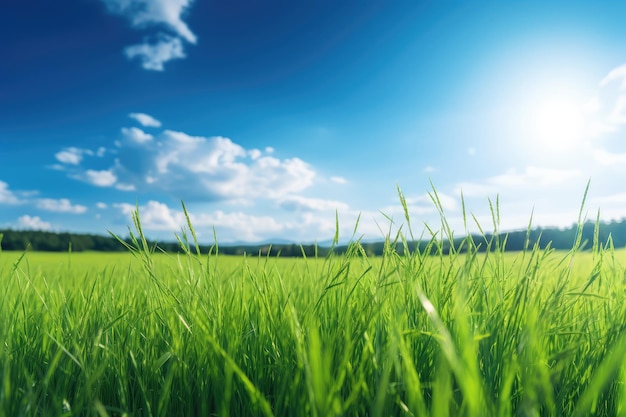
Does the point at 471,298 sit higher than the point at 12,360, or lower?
higher

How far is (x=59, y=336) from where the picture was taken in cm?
134

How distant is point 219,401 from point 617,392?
93cm

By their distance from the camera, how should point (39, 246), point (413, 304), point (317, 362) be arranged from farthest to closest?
point (39, 246)
point (413, 304)
point (317, 362)

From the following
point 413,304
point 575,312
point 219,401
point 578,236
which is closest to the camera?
point 219,401

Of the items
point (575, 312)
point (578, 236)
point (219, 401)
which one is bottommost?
point (219, 401)

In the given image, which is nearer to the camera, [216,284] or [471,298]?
[471,298]

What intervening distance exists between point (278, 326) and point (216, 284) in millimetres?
236

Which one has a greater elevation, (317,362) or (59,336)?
(317,362)

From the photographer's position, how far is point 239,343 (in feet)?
3.84

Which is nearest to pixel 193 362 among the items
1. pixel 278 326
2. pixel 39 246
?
pixel 278 326

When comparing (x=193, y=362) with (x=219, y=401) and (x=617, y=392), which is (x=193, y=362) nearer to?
(x=219, y=401)

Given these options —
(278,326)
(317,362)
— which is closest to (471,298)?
(278,326)

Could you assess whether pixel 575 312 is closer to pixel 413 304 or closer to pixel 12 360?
pixel 413 304

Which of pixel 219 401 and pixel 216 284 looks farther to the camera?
pixel 216 284
